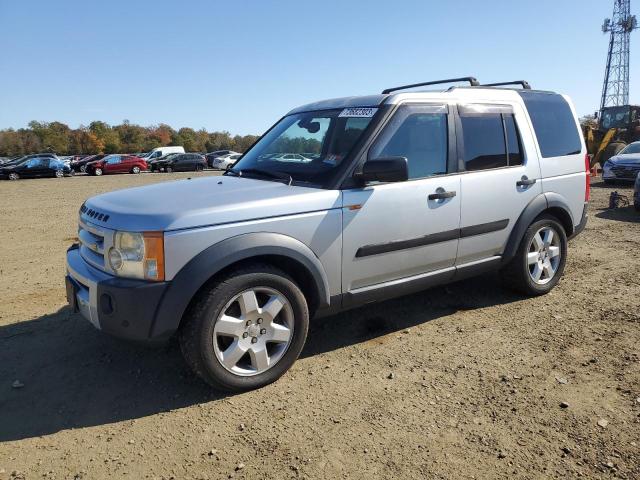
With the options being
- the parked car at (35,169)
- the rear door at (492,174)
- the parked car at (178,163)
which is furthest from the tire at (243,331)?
the parked car at (178,163)

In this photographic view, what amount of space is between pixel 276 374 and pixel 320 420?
522 millimetres

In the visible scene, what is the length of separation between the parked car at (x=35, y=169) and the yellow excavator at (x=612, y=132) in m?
27.4

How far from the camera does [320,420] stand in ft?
9.45

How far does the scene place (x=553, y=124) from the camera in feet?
16.0

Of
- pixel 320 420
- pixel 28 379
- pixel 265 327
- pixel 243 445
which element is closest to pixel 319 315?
pixel 265 327

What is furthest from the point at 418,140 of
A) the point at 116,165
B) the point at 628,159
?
the point at 116,165

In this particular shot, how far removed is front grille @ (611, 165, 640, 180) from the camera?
13043 mm

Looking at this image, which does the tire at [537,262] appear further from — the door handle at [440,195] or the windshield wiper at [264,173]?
the windshield wiper at [264,173]

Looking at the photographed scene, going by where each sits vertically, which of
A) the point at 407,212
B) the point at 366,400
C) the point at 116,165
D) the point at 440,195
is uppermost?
the point at 116,165

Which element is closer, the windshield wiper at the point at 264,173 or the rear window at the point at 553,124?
the windshield wiper at the point at 264,173

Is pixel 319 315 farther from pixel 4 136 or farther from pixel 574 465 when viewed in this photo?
pixel 4 136

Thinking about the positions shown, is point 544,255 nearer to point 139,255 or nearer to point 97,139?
point 139,255

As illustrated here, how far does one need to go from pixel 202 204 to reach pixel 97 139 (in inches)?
3870

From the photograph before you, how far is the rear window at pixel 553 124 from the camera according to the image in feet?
15.5
